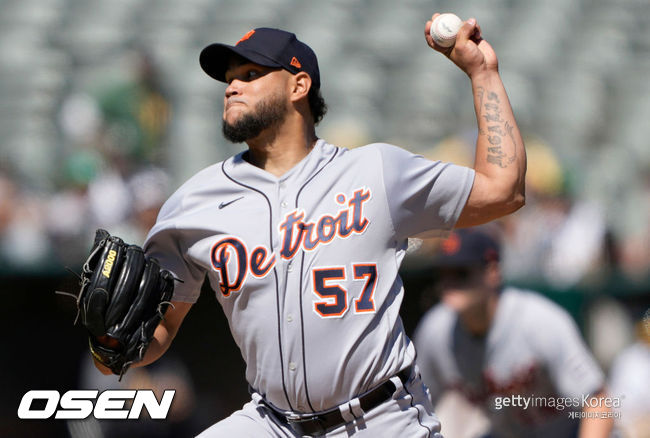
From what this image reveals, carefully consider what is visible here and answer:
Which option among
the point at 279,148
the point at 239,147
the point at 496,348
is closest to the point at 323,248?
the point at 279,148

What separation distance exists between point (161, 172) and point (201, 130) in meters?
2.02

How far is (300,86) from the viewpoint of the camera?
285 centimetres

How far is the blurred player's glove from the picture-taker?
8.21ft

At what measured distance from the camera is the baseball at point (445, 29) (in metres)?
2.58

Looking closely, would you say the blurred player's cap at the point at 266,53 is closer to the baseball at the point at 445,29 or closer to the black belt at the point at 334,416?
the baseball at the point at 445,29

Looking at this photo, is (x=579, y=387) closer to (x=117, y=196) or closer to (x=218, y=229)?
(x=218, y=229)

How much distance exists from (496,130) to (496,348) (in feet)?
4.60

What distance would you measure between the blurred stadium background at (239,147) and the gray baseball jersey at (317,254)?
2.21m

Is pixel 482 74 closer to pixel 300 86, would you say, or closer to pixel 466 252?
pixel 300 86

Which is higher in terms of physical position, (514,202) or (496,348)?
(514,202)

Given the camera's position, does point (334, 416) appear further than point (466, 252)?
No

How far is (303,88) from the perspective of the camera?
2854 mm

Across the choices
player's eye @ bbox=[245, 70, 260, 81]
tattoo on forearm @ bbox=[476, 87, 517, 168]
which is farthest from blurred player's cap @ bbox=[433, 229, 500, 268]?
player's eye @ bbox=[245, 70, 260, 81]
